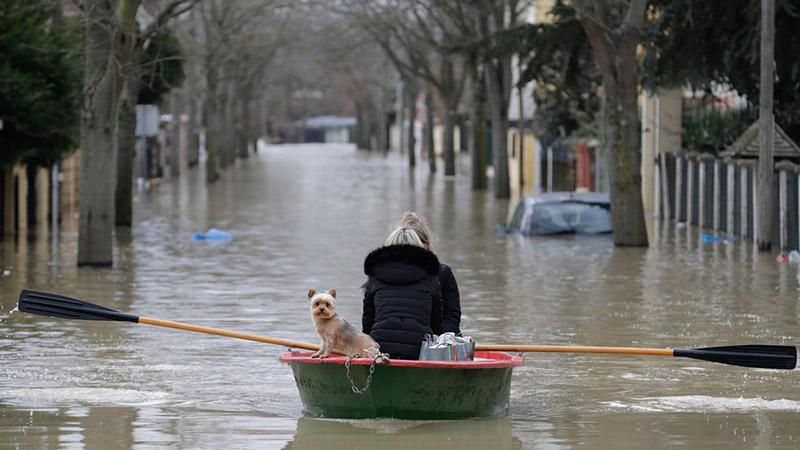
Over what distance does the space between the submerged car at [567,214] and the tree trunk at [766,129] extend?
123 inches

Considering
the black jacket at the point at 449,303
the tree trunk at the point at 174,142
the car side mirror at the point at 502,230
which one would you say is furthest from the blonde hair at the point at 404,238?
the tree trunk at the point at 174,142

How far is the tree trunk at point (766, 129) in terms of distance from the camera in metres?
28.1

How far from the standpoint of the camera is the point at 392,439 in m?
11.0

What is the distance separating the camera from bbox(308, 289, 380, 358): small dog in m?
11.2

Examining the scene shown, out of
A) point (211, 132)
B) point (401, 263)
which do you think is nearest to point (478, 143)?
point (211, 132)

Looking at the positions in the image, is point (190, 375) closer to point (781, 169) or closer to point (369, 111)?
point (781, 169)

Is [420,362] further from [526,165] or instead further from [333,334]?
[526,165]

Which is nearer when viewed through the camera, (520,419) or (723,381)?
(520,419)

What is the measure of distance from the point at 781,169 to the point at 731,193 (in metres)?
3.75

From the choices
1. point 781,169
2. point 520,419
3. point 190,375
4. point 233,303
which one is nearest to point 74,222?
point 781,169

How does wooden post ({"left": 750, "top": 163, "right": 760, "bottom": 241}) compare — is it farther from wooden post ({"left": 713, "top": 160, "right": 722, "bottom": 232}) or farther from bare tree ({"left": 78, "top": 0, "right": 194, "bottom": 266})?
bare tree ({"left": 78, "top": 0, "right": 194, "bottom": 266})

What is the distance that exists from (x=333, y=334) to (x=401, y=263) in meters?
0.74

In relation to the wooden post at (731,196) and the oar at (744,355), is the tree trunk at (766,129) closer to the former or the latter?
the wooden post at (731,196)

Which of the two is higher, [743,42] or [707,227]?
[743,42]
